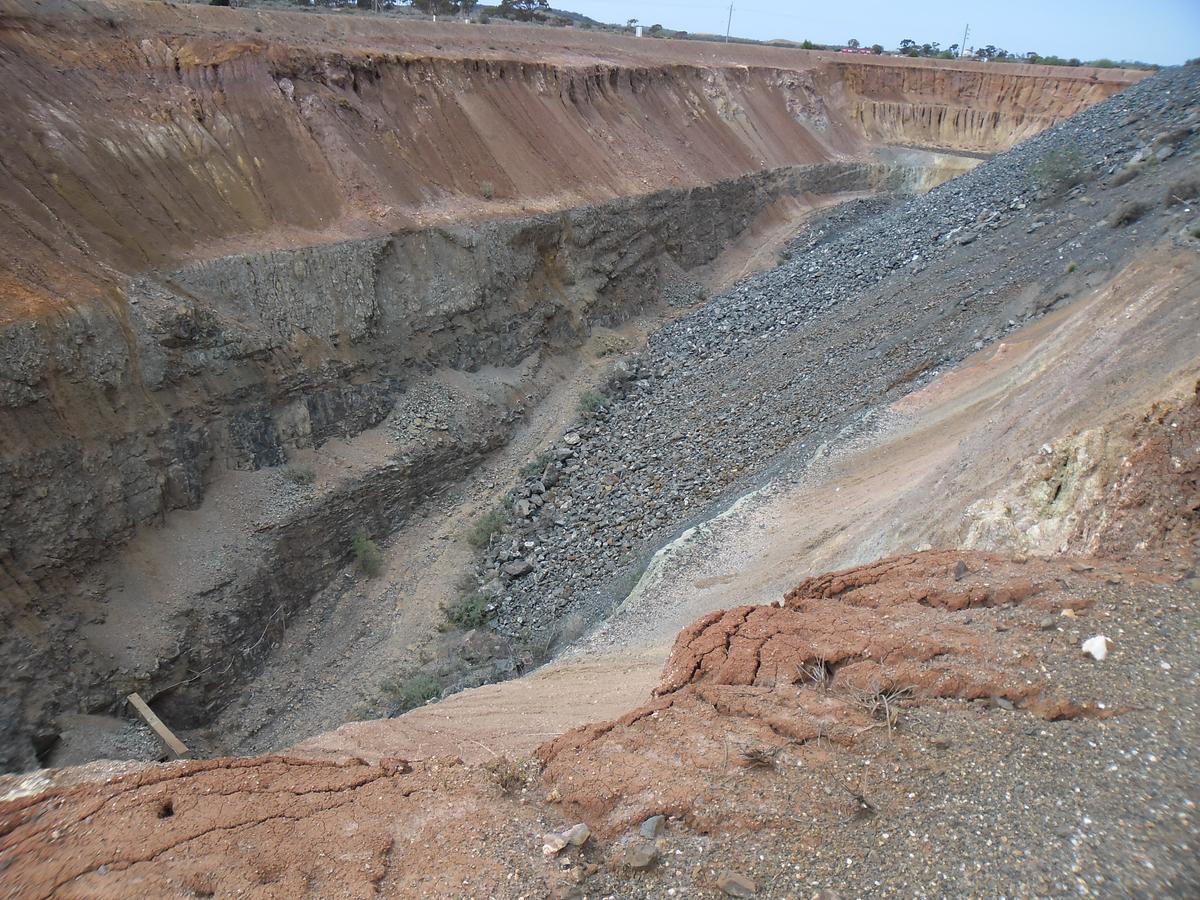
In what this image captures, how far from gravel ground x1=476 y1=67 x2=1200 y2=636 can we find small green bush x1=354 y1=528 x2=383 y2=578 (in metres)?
1.96

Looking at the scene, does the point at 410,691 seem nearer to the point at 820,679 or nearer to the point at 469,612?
the point at 469,612

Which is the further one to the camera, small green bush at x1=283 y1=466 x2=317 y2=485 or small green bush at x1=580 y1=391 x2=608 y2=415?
small green bush at x1=580 y1=391 x2=608 y2=415

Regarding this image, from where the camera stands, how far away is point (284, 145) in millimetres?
16188

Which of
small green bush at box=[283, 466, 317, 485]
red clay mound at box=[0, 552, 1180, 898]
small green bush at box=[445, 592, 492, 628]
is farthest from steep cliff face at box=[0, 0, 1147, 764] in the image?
red clay mound at box=[0, 552, 1180, 898]

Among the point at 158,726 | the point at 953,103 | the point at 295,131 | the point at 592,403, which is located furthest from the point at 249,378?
the point at 953,103

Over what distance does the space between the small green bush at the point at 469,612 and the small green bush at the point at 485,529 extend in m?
1.49

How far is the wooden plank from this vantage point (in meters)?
10.5

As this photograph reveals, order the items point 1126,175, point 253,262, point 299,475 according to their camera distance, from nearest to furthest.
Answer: point 299,475
point 253,262
point 1126,175

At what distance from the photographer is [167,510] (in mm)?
12508

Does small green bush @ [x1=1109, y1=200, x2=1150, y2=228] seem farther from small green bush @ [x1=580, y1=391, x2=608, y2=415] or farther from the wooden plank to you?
the wooden plank

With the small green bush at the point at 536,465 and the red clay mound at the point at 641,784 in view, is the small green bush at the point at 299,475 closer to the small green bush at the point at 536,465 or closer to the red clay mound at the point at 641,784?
the small green bush at the point at 536,465

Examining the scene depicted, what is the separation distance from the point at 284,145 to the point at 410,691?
39.3 feet

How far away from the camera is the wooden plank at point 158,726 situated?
10549mm

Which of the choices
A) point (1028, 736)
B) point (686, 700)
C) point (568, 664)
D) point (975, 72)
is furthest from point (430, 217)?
point (975, 72)
